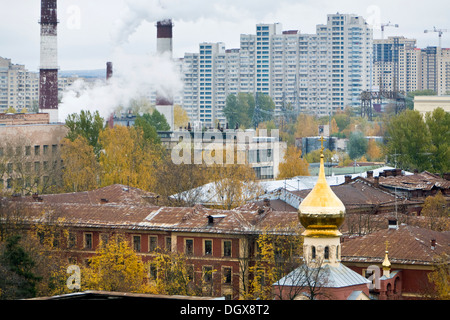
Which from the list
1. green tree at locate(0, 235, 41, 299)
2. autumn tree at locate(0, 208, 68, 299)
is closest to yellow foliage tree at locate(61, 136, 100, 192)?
autumn tree at locate(0, 208, 68, 299)

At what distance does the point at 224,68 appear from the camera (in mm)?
153625

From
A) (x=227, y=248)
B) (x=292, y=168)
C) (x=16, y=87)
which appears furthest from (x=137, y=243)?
(x=16, y=87)

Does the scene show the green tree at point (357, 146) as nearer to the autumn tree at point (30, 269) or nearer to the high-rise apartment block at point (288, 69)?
the high-rise apartment block at point (288, 69)

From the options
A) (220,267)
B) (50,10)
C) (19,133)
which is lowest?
(220,267)

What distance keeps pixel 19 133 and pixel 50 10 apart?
33.6 feet

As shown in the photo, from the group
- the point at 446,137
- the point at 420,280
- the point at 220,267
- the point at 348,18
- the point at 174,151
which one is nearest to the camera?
the point at 420,280

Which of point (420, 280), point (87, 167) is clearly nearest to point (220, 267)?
point (420, 280)

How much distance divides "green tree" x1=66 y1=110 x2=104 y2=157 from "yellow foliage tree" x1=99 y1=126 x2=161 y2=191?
0.83m

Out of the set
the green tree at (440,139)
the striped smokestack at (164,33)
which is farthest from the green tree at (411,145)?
the striped smokestack at (164,33)

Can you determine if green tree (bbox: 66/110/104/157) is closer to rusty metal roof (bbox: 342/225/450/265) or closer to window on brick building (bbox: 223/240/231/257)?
window on brick building (bbox: 223/240/231/257)

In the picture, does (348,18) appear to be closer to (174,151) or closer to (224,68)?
(224,68)

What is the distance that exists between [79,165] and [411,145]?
25.5 meters

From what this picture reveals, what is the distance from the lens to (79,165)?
2486 inches

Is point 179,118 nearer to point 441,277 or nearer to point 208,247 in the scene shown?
point 208,247
